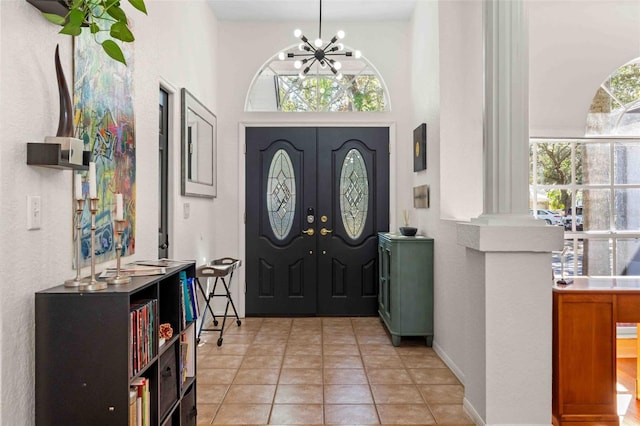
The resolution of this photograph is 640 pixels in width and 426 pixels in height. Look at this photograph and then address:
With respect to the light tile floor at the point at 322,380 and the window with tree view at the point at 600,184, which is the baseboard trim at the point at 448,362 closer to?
the light tile floor at the point at 322,380

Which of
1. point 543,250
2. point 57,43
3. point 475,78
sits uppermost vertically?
point 475,78

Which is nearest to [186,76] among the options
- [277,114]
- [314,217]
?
[277,114]

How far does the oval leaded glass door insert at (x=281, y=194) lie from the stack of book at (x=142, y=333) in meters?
3.38

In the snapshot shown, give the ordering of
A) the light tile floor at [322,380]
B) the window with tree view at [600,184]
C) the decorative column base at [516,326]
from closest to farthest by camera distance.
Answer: the decorative column base at [516,326] → the light tile floor at [322,380] → the window with tree view at [600,184]

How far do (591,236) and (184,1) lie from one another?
422cm

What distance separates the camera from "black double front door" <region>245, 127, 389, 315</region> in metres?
5.47

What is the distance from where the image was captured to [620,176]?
4500 millimetres

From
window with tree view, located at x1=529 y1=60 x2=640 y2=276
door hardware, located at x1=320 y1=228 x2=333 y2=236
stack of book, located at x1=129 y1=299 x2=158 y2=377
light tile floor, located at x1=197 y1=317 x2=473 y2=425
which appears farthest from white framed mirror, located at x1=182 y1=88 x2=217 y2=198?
window with tree view, located at x1=529 y1=60 x2=640 y2=276

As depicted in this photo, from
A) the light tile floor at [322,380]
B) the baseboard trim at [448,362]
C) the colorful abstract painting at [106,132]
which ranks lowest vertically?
the light tile floor at [322,380]

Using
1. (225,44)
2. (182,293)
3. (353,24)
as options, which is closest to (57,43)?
(182,293)

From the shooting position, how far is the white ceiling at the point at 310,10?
4.93 meters

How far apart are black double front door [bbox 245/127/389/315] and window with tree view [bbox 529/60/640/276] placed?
1.73 meters

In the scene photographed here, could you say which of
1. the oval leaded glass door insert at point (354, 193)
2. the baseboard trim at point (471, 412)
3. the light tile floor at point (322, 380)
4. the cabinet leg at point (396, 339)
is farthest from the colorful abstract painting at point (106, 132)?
the oval leaded glass door insert at point (354, 193)

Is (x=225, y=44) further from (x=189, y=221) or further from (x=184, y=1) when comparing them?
(x=189, y=221)
